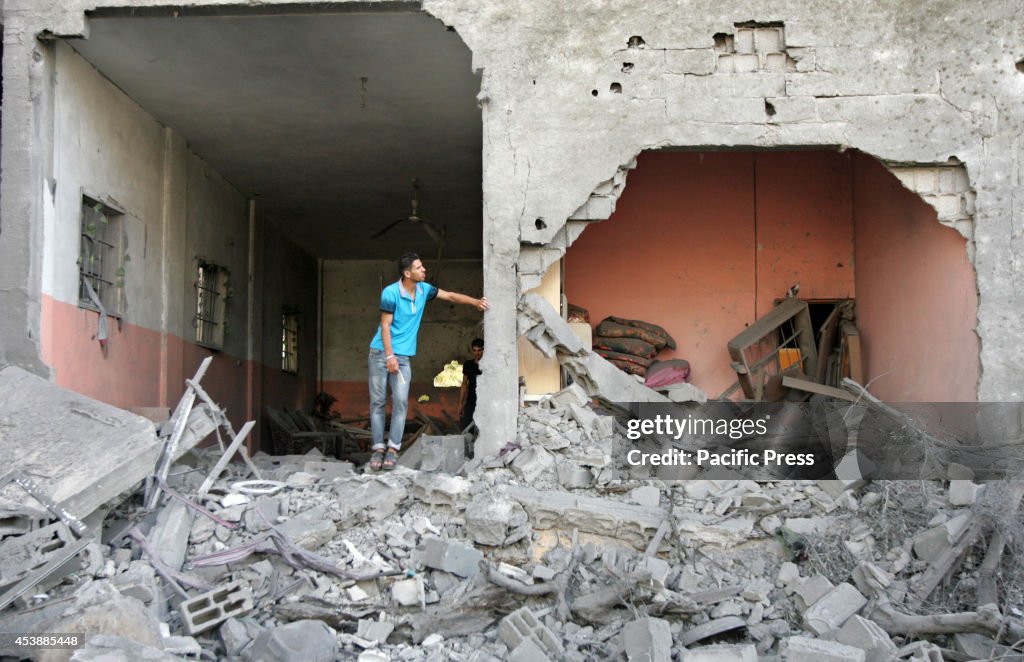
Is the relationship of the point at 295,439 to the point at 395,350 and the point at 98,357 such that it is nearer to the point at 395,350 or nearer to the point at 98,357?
the point at 98,357

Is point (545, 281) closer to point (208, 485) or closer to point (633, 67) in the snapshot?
point (633, 67)

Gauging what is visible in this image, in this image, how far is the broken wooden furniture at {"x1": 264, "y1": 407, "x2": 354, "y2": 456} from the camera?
13.5 meters

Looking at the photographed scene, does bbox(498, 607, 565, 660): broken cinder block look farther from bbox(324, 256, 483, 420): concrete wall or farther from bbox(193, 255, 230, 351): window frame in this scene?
bbox(324, 256, 483, 420): concrete wall

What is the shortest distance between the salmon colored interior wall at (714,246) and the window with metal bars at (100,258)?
485 centimetres

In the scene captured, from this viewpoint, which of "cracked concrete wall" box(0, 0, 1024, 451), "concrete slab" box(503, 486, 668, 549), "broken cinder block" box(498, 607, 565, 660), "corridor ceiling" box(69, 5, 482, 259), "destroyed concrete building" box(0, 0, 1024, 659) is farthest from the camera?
"corridor ceiling" box(69, 5, 482, 259)

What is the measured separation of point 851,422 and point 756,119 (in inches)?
106

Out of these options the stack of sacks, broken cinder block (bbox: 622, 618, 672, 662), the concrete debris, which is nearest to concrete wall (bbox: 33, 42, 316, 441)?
the concrete debris

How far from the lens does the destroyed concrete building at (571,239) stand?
630 centimetres

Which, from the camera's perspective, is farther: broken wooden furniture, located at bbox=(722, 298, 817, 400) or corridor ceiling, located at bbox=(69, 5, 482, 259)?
broken wooden furniture, located at bbox=(722, 298, 817, 400)

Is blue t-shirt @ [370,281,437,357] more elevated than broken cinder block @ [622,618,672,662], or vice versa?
blue t-shirt @ [370,281,437,357]

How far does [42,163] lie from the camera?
8.00 metres

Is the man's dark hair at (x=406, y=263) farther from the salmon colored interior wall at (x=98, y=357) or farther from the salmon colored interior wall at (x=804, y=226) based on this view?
the salmon colored interior wall at (x=804, y=226)

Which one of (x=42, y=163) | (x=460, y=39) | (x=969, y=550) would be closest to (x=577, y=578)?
(x=969, y=550)

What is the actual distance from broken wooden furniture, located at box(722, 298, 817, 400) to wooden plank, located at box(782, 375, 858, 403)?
1.82 ft
